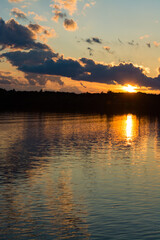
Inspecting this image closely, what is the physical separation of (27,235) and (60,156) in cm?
2693

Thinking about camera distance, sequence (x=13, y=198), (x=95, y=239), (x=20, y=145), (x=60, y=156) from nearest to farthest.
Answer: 1. (x=95, y=239)
2. (x=13, y=198)
3. (x=60, y=156)
4. (x=20, y=145)

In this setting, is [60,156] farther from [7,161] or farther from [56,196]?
[56,196]

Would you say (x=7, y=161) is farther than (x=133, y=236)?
Yes

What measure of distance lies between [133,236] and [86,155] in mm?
28426

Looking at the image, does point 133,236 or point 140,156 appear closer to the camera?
point 133,236

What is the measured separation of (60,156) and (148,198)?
21082 mm

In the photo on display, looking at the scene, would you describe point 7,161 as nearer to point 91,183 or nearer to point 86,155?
point 86,155

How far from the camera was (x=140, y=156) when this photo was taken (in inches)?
1841

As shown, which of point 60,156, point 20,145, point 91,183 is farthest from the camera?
point 20,145

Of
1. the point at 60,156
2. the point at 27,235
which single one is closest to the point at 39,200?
the point at 27,235

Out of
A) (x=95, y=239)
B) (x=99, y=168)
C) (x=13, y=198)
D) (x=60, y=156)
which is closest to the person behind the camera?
(x=95, y=239)

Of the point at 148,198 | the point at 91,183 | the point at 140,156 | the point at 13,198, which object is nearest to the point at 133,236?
the point at 148,198

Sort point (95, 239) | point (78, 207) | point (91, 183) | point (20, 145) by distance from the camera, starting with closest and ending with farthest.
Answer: point (95, 239) < point (78, 207) < point (91, 183) < point (20, 145)

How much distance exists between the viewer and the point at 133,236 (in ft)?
61.9
